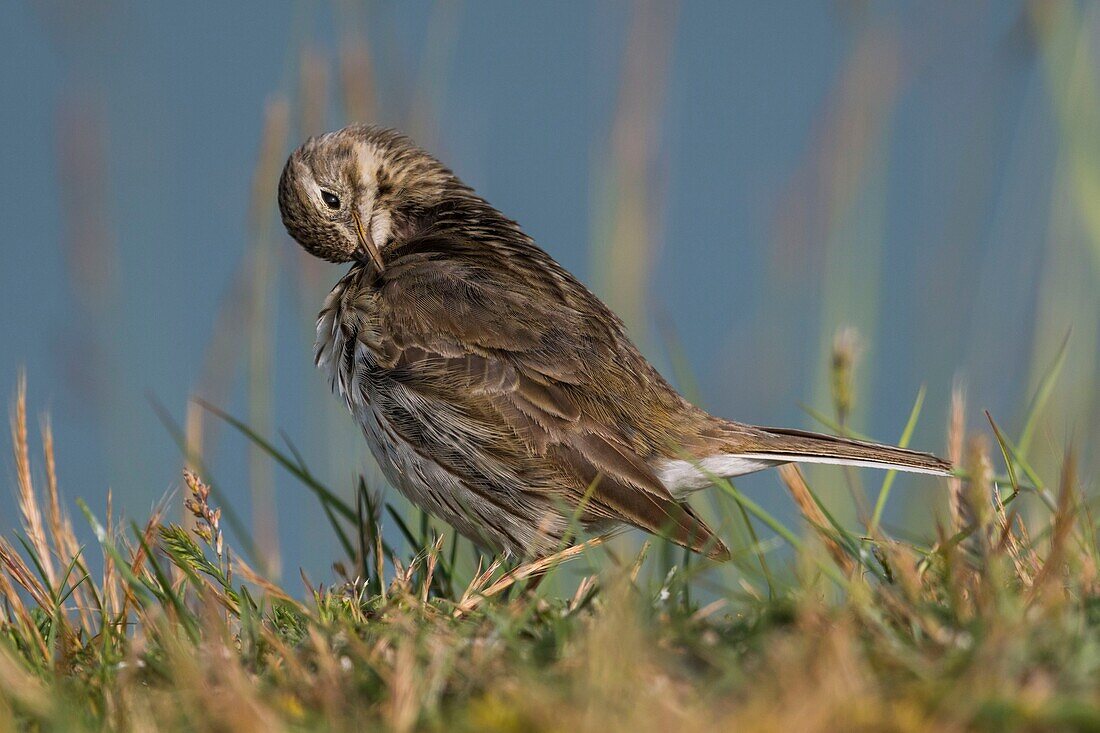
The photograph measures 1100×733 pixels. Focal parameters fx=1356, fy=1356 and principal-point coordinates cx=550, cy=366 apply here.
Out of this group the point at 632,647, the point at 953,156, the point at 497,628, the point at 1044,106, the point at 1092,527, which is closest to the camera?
the point at 632,647

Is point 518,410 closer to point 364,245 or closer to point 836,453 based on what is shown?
point 836,453

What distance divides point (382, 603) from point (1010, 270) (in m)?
3.36

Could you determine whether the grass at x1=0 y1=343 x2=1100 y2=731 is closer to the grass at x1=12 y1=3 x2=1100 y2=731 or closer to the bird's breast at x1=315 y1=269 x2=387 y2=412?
the grass at x1=12 y1=3 x2=1100 y2=731

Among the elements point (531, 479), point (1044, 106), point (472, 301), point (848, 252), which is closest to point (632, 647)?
point (531, 479)

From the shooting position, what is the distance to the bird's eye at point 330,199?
16.6 ft

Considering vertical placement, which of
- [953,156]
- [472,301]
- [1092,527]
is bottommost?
[1092,527]

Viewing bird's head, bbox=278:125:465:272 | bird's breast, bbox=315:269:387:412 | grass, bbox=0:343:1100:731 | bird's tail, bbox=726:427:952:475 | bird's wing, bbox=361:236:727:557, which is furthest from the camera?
bird's head, bbox=278:125:465:272

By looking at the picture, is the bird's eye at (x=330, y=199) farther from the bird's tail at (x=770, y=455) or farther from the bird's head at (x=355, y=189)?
the bird's tail at (x=770, y=455)

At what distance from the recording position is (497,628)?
2531 mm

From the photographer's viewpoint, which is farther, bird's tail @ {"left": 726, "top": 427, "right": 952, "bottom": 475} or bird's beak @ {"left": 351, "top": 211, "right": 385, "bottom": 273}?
bird's beak @ {"left": 351, "top": 211, "right": 385, "bottom": 273}

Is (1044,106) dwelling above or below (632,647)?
above

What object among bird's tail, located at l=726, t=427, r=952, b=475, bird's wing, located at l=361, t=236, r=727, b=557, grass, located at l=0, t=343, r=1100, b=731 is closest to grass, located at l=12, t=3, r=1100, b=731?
grass, located at l=0, t=343, r=1100, b=731

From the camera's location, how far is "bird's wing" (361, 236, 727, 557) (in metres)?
4.04

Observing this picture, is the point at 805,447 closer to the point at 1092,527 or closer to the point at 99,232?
the point at 1092,527
